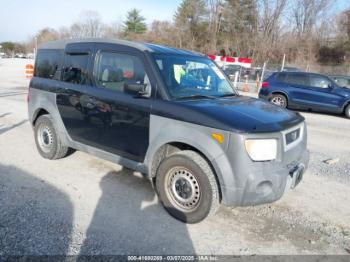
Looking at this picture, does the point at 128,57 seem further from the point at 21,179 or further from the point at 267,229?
the point at 267,229

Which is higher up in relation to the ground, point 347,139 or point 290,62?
point 290,62

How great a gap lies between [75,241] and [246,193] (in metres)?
1.77

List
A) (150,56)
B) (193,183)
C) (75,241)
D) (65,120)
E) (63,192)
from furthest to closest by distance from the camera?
(65,120) < (63,192) < (150,56) < (193,183) < (75,241)

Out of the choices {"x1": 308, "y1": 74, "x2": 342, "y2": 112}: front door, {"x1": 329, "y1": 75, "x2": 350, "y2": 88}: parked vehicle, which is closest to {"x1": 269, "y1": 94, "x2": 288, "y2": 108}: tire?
{"x1": 308, "y1": 74, "x2": 342, "y2": 112}: front door

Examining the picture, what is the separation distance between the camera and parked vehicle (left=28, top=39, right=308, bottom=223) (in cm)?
326

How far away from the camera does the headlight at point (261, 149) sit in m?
3.18

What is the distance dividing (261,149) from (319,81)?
11167 millimetres

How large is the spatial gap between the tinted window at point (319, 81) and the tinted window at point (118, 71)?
10.8 metres

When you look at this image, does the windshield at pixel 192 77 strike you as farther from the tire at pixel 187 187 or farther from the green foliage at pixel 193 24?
the green foliage at pixel 193 24

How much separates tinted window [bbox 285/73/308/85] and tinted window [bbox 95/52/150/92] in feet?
35.4

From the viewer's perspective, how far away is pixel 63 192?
420 centimetres

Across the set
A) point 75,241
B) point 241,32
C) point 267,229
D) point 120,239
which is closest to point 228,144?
point 267,229

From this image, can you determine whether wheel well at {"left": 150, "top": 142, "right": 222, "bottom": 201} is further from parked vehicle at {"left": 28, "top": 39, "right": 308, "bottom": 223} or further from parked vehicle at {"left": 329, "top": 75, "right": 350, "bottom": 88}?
parked vehicle at {"left": 329, "top": 75, "right": 350, "bottom": 88}

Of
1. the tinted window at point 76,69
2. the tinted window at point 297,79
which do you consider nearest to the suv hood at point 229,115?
the tinted window at point 76,69
